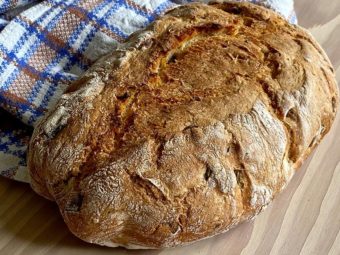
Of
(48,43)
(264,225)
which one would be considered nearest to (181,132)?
(264,225)

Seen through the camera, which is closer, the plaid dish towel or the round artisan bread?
the round artisan bread

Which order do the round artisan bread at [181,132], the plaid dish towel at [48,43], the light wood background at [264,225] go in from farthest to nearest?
the plaid dish towel at [48,43]
the light wood background at [264,225]
the round artisan bread at [181,132]

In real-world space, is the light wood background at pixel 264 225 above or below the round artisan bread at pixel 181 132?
below

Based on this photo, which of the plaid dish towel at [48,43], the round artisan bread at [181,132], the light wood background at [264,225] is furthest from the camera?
the plaid dish towel at [48,43]

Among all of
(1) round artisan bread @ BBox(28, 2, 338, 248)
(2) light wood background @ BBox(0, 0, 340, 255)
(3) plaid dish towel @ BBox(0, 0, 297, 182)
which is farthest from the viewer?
→ (3) plaid dish towel @ BBox(0, 0, 297, 182)

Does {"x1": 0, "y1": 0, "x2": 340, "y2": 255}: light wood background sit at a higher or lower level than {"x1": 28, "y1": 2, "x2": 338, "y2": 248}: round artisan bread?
lower

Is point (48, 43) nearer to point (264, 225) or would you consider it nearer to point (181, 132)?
point (181, 132)

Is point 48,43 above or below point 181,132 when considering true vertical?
below
